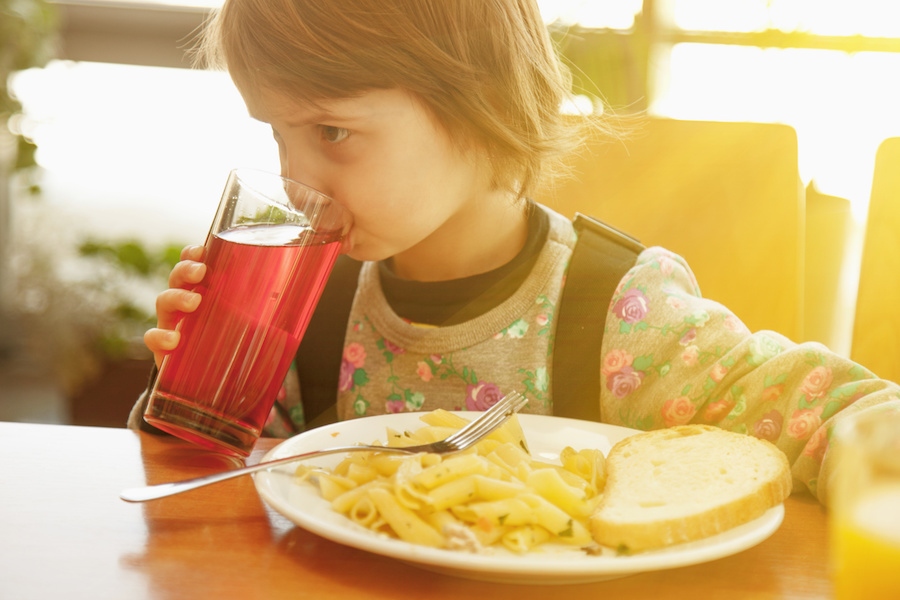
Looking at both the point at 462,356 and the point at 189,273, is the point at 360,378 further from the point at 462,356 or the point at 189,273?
the point at 189,273

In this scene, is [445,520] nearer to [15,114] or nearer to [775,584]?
[775,584]

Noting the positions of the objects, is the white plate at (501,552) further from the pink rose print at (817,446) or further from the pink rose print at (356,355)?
the pink rose print at (356,355)

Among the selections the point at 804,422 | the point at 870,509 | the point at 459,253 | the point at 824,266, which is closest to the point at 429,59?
the point at 459,253

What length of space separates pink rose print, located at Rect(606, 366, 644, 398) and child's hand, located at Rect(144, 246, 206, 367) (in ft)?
1.99

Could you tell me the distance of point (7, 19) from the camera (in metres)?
2.85

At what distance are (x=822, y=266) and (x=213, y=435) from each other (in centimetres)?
162

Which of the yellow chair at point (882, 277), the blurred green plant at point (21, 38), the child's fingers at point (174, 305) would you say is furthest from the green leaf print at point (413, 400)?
the blurred green plant at point (21, 38)

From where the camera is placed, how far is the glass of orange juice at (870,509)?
492mm

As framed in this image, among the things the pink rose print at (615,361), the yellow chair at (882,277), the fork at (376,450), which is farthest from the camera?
the yellow chair at (882,277)

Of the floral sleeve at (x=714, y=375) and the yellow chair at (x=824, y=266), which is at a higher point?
the floral sleeve at (x=714, y=375)

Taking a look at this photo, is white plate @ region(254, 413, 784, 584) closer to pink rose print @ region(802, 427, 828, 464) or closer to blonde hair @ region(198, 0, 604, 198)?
pink rose print @ region(802, 427, 828, 464)

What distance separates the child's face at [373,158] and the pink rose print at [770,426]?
56cm

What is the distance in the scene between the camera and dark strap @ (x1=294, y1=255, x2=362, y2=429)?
1492 millimetres

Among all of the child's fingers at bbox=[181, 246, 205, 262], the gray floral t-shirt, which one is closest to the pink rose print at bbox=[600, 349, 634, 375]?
the gray floral t-shirt
